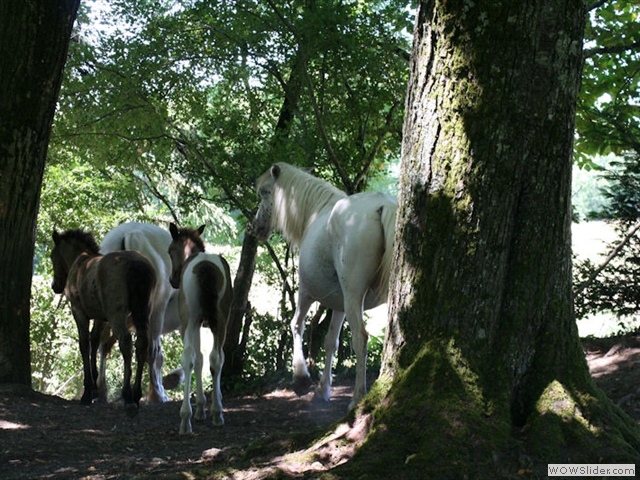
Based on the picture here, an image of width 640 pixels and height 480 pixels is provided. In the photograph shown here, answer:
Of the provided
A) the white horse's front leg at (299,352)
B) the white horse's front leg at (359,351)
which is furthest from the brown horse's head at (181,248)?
the white horse's front leg at (359,351)

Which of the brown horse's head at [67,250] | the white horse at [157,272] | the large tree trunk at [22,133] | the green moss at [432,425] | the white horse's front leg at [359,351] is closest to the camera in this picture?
the green moss at [432,425]

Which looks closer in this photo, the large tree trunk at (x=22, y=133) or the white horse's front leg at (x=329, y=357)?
the large tree trunk at (x=22, y=133)

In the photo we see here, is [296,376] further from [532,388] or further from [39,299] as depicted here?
[39,299]

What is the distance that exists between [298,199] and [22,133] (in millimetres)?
3161

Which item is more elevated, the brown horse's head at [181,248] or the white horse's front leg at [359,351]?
the brown horse's head at [181,248]

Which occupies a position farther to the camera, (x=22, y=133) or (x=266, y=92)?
(x=266, y=92)

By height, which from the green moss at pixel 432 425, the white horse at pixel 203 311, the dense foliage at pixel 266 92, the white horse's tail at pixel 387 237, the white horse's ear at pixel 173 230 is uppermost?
the dense foliage at pixel 266 92

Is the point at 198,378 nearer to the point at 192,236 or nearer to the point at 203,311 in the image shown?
the point at 203,311

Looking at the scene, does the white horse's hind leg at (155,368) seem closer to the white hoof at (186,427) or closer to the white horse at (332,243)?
the white horse at (332,243)

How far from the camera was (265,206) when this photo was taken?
899 centimetres

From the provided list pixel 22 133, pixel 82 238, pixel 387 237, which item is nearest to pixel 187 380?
pixel 387 237

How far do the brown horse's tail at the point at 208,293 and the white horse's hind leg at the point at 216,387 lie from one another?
11.2 inches

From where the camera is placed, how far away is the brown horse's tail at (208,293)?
717 cm

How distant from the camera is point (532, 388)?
13.1 ft
